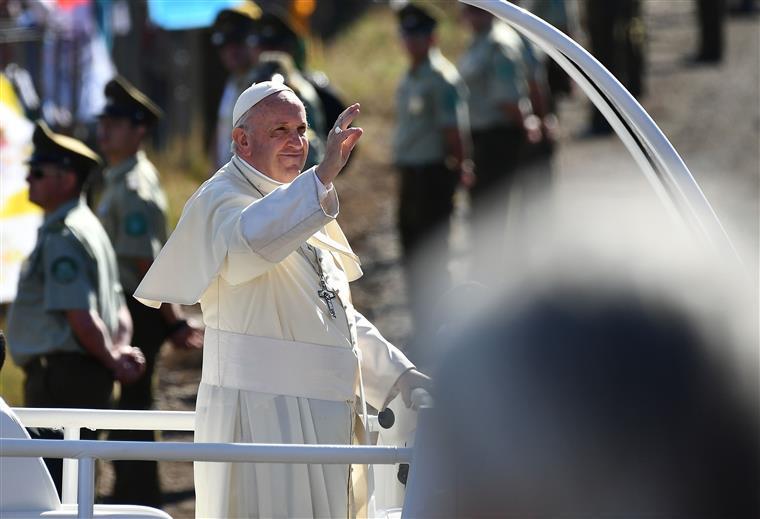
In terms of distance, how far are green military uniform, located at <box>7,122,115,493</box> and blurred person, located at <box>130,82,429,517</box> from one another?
1.99m

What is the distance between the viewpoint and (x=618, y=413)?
2973 millimetres

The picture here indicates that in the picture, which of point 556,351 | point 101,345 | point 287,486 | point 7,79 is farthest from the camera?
point 7,79

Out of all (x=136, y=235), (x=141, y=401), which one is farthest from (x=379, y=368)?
(x=141, y=401)

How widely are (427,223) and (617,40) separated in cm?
671

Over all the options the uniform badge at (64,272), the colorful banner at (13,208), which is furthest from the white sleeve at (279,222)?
the colorful banner at (13,208)

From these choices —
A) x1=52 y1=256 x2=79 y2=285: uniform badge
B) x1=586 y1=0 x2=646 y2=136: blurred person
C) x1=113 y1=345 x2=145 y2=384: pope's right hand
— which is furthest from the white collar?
x1=586 y1=0 x2=646 y2=136: blurred person

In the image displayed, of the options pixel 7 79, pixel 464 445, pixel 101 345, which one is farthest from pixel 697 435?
pixel 7 79

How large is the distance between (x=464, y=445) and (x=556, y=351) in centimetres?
31

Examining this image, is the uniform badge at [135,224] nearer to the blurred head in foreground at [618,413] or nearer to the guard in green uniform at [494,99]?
the guard in green uniform at [494,99]

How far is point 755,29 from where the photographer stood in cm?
2412

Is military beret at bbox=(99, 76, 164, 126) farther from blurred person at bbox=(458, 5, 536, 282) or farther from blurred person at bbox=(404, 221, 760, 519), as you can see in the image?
blurred person at bbox=(404, 221, 760, 519)

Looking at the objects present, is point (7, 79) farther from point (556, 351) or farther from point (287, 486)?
point (556, 351)

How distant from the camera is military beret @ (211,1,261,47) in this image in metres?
9.14

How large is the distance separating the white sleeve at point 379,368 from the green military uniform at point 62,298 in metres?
2.00
